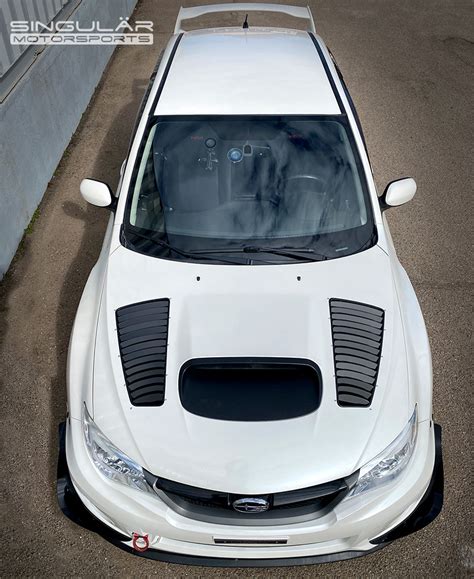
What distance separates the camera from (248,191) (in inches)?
128

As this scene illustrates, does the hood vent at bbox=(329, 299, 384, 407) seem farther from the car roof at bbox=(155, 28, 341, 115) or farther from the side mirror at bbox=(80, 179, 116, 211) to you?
the side mirror at bbox=(80, 179, 116, 211)

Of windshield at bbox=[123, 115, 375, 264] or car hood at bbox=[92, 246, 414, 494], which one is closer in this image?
car hood at bbox=[92, 246, 414, 494]

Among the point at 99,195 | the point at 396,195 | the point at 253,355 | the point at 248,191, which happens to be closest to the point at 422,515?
the point at 253,355

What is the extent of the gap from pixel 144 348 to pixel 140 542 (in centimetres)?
91

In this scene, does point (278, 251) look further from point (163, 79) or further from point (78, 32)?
point (78, 32)

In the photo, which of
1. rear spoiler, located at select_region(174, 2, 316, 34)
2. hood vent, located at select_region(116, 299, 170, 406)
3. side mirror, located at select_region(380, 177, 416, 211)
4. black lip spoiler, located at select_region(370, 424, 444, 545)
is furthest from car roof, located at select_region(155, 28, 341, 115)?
black lip spoiler, located at select_region(370, 424, 444, 545)

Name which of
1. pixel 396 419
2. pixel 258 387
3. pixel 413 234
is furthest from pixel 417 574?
pixel 413 234

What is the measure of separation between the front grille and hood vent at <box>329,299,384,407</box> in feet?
1.30

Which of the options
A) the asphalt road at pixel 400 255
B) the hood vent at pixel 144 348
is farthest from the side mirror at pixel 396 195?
the hood vent at pixel 144 348

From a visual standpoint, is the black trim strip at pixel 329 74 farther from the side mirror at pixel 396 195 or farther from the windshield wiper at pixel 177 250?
the windshield wiper at pixel 177 250

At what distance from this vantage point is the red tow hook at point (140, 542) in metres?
2.49

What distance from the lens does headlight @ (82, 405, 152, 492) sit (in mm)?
2426

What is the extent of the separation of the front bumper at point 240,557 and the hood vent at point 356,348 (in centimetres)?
55

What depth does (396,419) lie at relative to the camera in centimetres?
254
